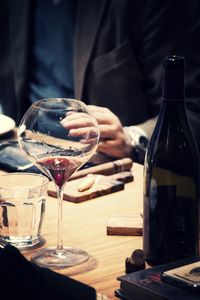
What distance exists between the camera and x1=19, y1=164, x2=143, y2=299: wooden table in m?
1.20

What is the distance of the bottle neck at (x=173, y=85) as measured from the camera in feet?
3.81

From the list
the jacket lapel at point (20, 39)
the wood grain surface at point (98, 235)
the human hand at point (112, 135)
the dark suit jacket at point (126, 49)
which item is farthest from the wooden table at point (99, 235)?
the jacket lapel at point (20, 39)

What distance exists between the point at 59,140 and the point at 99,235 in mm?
179

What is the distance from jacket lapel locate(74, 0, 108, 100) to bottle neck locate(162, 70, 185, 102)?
1423 millimetres

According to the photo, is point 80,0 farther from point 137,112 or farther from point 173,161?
point 173,161

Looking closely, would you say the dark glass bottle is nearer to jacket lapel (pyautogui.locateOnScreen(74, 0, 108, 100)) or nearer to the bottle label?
the bottle label

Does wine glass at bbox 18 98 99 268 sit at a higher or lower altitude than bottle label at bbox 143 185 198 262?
higher

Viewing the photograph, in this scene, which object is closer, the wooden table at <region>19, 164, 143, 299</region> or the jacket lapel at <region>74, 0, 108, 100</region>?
the wooden table at <region>19, 164, 143, 299</region>

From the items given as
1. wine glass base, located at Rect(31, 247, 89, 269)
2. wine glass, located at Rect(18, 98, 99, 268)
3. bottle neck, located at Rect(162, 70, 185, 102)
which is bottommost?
wine glass base, located at Rect(31, 247, 89, 269)

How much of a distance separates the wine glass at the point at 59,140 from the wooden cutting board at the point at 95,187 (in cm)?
25

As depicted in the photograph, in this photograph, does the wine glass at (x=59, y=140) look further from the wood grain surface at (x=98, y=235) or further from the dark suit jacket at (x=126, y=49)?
the dark suit jacket at (x=126, y=49)

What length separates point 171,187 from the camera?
1.23 m

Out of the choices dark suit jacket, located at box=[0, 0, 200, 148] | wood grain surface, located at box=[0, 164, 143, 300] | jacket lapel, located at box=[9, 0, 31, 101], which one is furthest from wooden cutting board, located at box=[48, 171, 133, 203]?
jacket lapel, located at box=[9, 0, 31, 101]

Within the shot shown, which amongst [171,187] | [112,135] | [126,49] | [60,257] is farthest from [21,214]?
[126,49]
